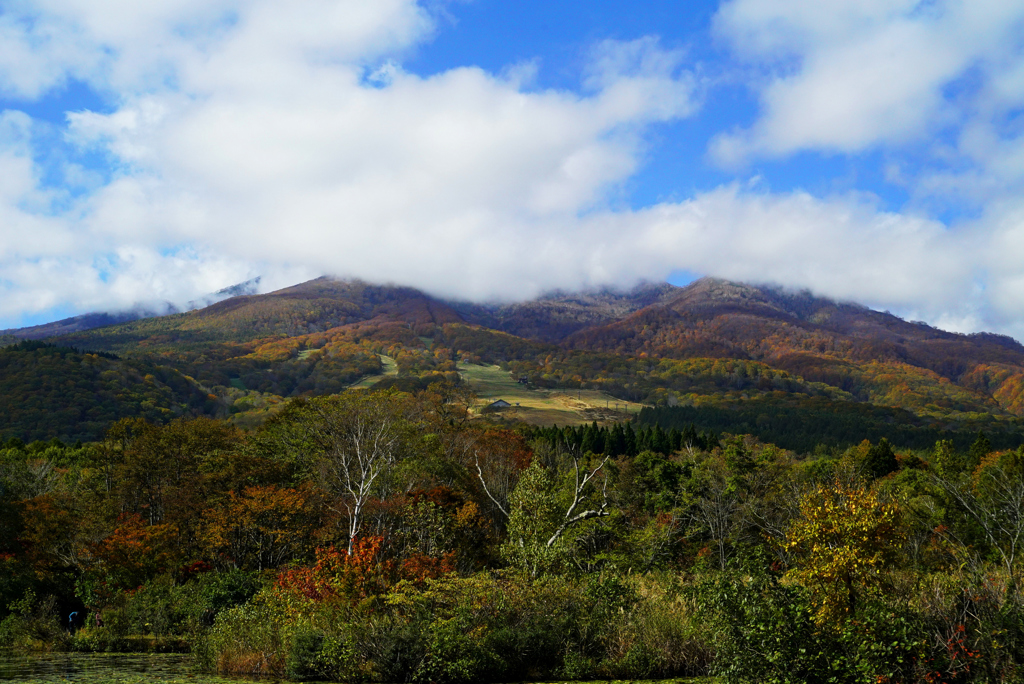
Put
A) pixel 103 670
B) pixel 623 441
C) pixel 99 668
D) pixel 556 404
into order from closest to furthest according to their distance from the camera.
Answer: pixel 103 670, pixel 99 668, pixel 623 441, pixel 556 404

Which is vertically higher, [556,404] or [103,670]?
[103,670]

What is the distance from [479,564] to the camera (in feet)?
113

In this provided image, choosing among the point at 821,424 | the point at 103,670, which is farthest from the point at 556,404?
the point at 103,670

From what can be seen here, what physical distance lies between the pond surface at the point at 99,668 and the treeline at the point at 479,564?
1503 mm

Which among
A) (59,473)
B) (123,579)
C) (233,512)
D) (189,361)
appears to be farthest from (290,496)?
(189,361)

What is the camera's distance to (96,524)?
1236 inches

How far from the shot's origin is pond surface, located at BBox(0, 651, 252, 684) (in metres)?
15.4

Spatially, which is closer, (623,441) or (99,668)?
(99,668)

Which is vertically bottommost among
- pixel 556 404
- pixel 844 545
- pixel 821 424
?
pixel 821 424

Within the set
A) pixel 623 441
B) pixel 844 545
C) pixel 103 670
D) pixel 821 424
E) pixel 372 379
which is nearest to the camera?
pixel 844 545

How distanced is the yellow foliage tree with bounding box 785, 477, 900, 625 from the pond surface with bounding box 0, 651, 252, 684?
48.1 feet

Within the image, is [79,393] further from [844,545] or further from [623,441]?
[844,545]

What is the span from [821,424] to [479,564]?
4443 inches

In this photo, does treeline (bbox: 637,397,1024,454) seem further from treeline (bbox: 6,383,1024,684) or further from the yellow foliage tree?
the yellow foliage tree
